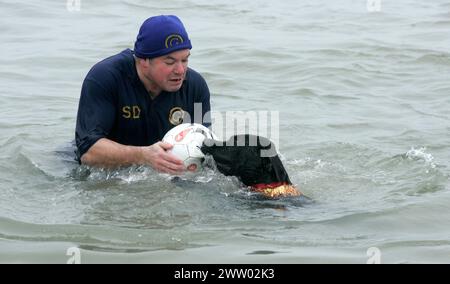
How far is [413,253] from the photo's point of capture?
641cm

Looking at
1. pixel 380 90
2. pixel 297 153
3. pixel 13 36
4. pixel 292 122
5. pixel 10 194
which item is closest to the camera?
pixel 10 194

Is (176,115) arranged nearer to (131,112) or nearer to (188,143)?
(131,112)

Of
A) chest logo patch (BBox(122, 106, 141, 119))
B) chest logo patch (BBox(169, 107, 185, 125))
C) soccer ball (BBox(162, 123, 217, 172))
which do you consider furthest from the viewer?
chest logo patch (BBox(169, 107, 185, 125))

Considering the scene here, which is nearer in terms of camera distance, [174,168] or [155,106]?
[174,168]

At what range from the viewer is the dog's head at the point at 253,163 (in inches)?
290

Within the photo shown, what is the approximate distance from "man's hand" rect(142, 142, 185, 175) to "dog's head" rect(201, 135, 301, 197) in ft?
0.88

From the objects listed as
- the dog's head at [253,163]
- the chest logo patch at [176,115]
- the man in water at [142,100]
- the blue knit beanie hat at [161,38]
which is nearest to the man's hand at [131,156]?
the man in water at [142,100]

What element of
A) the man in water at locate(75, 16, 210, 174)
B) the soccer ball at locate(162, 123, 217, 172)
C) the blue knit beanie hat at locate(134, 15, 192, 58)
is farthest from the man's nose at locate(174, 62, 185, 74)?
the soccer ball at locate(162, 123, 217, 172)

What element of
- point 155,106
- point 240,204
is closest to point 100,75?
point 155,106

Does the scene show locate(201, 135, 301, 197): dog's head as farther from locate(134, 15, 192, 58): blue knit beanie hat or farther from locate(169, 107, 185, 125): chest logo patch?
locate(134, 15, 192, 58): blue knit beanie hat

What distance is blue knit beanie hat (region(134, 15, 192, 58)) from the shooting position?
759 cm

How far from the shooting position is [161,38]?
24.9 ft

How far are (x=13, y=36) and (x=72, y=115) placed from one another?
4875 millimetres
